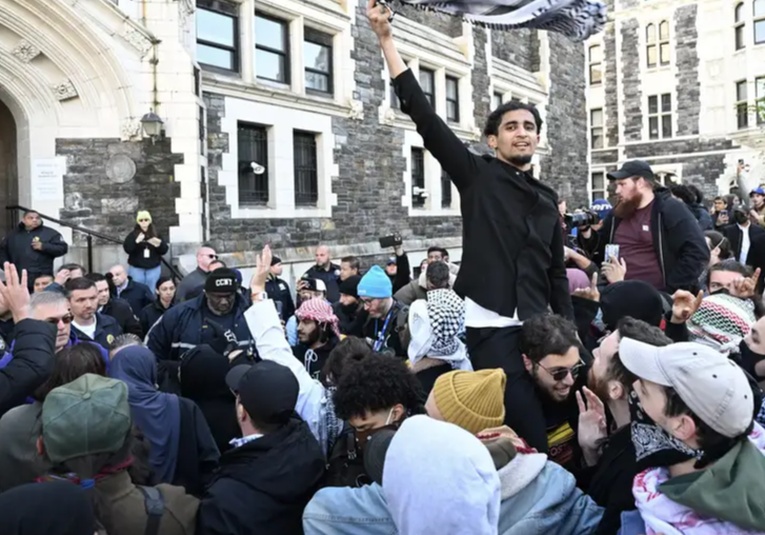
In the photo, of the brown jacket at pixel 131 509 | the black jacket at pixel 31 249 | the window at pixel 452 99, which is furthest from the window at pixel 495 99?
the brown jacket at pixel 131 509

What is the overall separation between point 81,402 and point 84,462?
186 millimetres

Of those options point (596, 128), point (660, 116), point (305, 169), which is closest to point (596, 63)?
point (596, 128)

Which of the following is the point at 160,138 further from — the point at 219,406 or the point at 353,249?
the point at 219,406

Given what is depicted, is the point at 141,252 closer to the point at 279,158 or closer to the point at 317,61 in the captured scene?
the point at 279,158

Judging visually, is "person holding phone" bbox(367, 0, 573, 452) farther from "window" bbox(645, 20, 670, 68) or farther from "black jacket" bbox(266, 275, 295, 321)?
"window" bbox(645, 20, 670, 68)

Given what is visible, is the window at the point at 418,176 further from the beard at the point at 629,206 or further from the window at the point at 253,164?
the beard at the point at 629,206

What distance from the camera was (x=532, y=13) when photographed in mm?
3346

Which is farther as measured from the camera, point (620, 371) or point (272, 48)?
point (272, 48)

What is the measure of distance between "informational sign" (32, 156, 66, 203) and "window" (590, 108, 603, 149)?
28655 mm

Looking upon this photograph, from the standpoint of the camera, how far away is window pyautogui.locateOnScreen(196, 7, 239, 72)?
1215 cm

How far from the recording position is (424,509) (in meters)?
1.75

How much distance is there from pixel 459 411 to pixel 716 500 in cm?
82

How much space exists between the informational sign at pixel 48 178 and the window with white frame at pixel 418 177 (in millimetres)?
9052

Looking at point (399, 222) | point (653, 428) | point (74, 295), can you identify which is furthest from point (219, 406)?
point (399, 222)
